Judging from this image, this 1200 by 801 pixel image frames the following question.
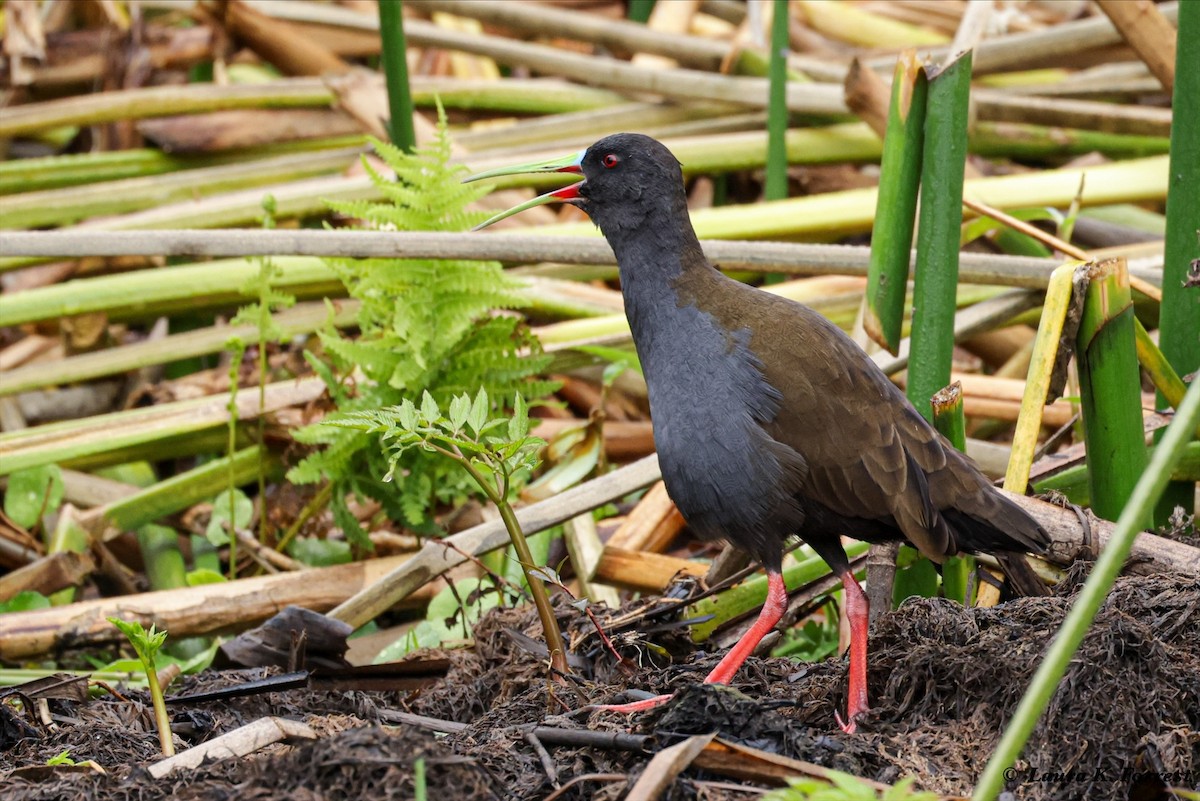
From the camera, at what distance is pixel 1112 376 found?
3.13 m

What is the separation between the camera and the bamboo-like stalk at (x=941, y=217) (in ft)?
10.7

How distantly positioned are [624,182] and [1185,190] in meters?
1.37

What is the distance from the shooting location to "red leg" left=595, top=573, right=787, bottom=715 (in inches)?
109

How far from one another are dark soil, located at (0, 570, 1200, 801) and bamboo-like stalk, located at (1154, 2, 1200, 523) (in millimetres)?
810

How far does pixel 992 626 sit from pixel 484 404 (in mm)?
1161

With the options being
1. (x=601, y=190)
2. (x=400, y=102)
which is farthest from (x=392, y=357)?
(x=601, y=190)

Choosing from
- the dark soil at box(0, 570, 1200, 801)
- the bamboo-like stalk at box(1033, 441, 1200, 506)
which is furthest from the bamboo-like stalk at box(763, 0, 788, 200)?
the dark soil at box(0, 570, 1200, 801)

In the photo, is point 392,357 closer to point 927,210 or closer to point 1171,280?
point 927,210

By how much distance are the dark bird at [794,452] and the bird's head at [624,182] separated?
0.87 ft

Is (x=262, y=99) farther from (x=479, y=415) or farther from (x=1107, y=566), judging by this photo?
(x=1107, y=566)

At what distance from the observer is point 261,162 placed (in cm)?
590

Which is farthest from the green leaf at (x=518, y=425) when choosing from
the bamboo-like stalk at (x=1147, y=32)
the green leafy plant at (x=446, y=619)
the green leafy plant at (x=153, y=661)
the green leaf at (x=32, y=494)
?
the bamboo-like stalk at (x=1147, y=32)

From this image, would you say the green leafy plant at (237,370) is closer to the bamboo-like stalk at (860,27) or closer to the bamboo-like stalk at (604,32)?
the bamboo-like stalk at (604,32)

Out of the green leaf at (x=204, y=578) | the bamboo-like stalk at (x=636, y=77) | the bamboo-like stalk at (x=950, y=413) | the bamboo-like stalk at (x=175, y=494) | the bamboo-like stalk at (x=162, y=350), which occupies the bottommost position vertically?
the green leaf at (x=204, y=578)
